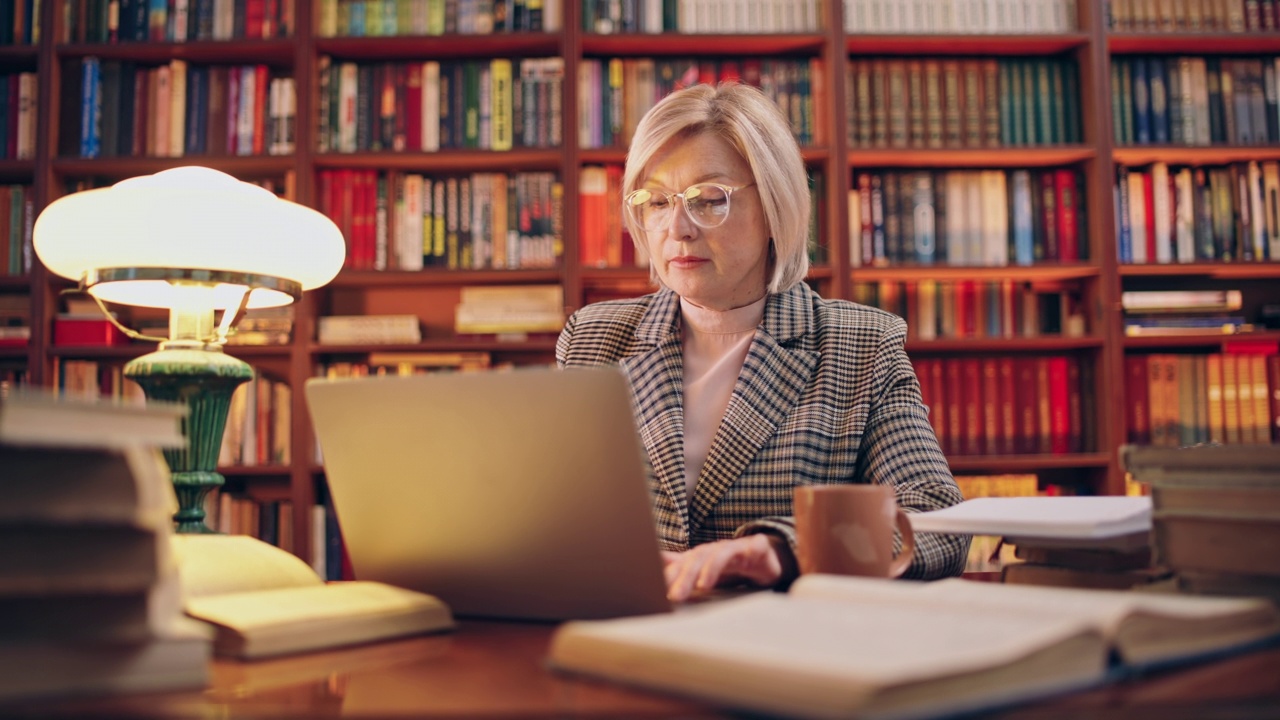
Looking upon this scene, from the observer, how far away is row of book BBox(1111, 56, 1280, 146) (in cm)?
268

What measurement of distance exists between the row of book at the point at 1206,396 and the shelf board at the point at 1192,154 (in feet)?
1.75

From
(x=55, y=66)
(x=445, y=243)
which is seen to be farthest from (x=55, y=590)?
(x=55, y=66)

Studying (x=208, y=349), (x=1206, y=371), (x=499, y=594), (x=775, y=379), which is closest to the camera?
(x=499, y=594)

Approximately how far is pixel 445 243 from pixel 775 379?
1.50m

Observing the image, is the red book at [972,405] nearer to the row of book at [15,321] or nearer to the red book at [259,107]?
the red book at [259,107]

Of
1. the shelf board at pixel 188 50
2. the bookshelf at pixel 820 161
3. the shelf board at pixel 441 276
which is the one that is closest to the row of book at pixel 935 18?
the bookshelf at pixel 820 161

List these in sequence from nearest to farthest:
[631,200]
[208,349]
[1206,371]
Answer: [208,349]
[631,200]
[1206,371]

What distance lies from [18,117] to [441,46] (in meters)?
1.19

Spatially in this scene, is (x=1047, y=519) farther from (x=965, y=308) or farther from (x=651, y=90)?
(x=651, y=90)

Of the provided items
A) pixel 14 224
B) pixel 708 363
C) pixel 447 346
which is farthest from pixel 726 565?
pixel 14 224

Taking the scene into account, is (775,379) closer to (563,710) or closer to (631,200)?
(631,200)

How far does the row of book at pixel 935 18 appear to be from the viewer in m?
2.67

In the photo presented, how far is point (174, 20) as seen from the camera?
2727mm

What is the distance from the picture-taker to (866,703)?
1.28 feet
